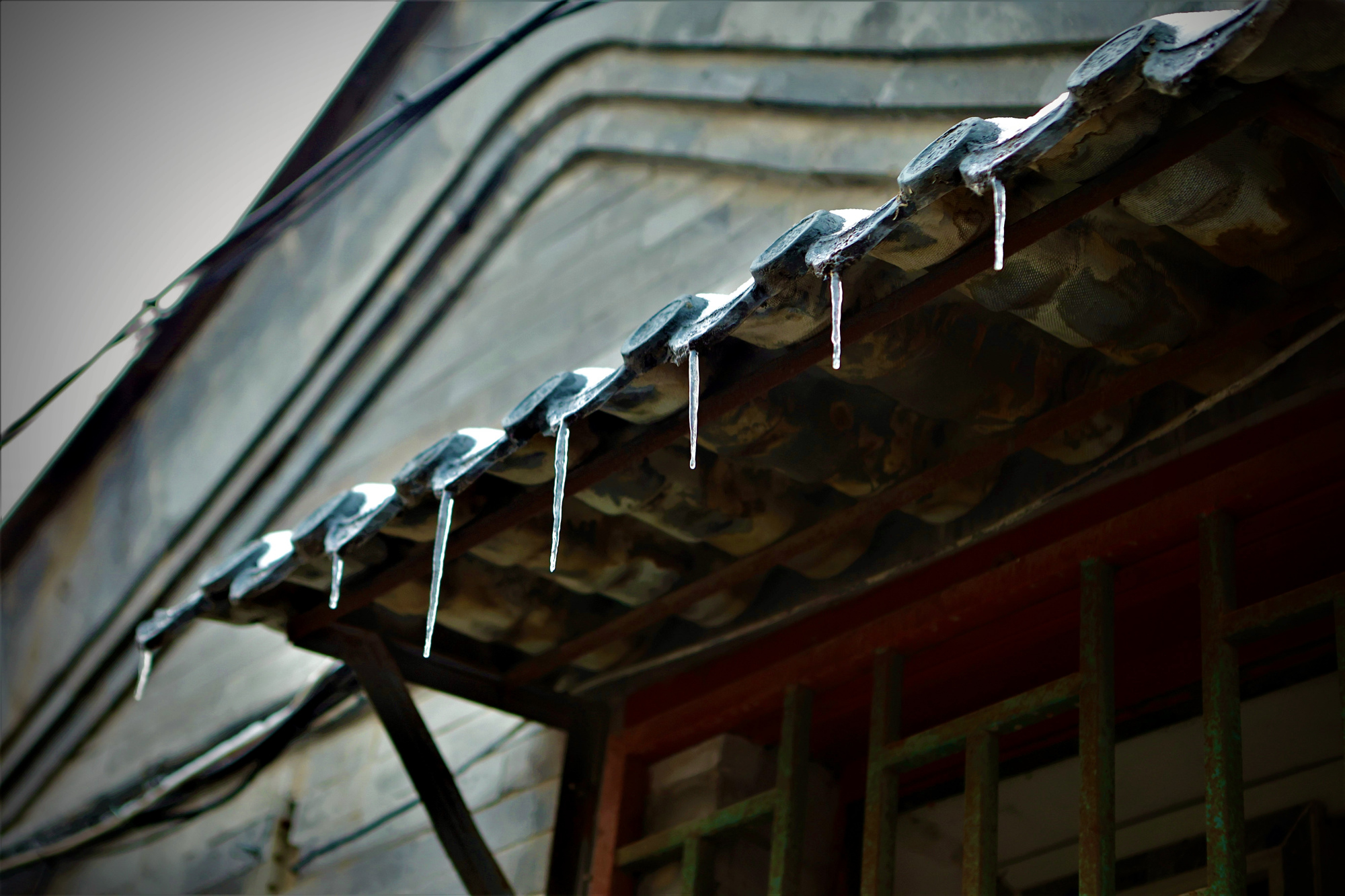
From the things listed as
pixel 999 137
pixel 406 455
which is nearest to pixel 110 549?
pixel 406 455

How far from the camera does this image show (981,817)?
3.48 m

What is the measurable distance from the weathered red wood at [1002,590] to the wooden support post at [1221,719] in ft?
0.36

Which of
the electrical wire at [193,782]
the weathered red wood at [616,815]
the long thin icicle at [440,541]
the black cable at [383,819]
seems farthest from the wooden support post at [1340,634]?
the electrical wire at [193,782]

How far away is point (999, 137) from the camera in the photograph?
2.59 meters

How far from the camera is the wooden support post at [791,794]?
3883mm

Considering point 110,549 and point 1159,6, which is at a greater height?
point 110,549

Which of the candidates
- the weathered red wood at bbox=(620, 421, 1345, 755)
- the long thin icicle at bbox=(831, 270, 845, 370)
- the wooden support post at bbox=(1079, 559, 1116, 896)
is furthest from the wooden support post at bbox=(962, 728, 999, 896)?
the long thin icicle at bbox=(831, 270, 845, 370)

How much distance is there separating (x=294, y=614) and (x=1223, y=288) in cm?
271

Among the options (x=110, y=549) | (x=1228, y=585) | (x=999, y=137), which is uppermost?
(x=110, y=549)

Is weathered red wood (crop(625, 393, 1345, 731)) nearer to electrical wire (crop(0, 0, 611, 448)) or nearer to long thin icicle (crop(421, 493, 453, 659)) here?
long thin icicle (crop(421, 493, 453, 659))

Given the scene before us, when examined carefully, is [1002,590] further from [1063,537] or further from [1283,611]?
[1283,611]

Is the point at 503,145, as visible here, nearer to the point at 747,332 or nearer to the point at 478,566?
the point at 478,566

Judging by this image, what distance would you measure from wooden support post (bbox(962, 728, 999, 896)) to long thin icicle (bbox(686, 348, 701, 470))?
1150mm

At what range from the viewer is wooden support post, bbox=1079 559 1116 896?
3145 millimetres
